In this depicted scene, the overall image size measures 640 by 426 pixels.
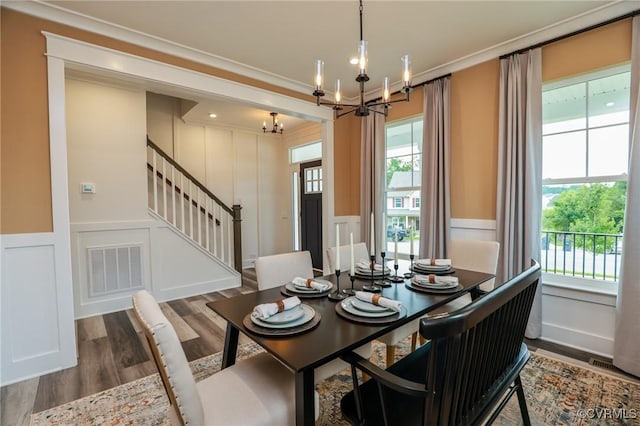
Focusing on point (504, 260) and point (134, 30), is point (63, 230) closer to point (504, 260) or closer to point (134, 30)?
point (134, 30)

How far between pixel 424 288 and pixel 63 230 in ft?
8.95

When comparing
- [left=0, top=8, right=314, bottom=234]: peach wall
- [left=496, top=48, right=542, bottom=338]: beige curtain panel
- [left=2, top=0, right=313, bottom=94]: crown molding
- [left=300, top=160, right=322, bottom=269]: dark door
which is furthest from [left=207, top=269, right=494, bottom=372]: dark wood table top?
[left=300, top=160, right=322, bottom=269]: dark door

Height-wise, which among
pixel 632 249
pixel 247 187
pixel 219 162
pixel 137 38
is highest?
pixel 137 38

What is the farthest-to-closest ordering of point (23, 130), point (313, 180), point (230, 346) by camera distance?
point (313, 180) < point (23, 130) < point (230, 346)

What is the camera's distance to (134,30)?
253cm

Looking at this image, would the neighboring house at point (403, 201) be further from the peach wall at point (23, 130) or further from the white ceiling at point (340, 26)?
the peach wall at point (23, 130)

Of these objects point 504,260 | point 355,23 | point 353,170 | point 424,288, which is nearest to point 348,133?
point 353,170

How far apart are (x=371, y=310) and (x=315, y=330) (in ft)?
1.01

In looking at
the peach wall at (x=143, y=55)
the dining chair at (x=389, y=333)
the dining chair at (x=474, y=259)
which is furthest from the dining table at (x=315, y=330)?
the peach wall at (x=143, y=55)

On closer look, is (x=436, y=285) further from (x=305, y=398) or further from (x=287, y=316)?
(x=305, y=398)

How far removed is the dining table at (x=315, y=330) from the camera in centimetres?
109

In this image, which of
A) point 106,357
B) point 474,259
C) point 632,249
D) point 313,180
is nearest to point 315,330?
point 474,259

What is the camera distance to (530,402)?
1896 millimetres

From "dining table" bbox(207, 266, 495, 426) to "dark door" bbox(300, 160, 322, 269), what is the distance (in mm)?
3401
